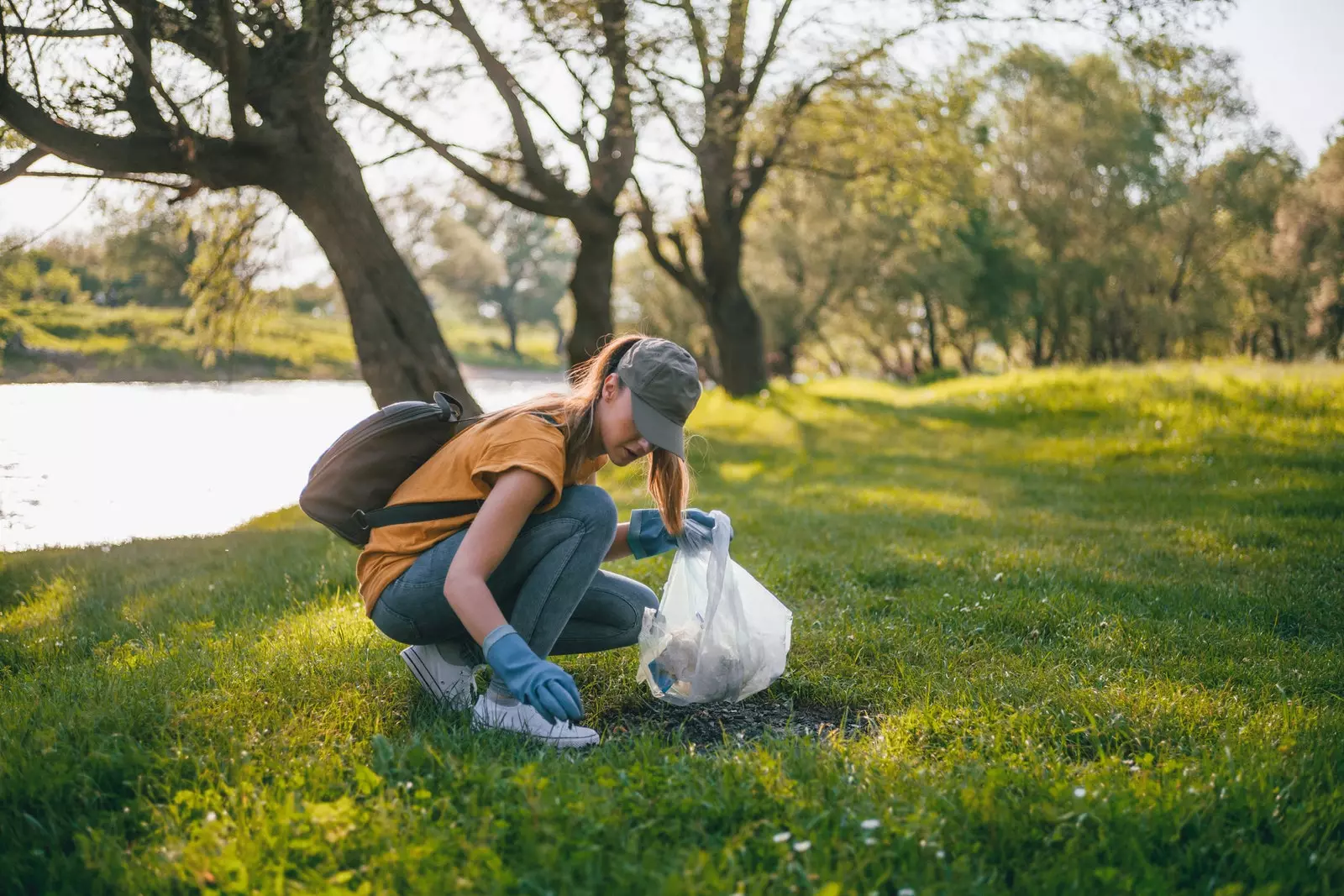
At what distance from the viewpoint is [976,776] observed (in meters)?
2.63

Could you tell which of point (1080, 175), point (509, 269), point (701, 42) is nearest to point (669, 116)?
point (701, 42)

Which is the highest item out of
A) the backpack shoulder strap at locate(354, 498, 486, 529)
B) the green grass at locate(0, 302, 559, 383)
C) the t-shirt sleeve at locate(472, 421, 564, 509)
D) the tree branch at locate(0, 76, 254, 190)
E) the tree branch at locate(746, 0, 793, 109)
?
the tree branch at locate(746, 0, 793, 109)

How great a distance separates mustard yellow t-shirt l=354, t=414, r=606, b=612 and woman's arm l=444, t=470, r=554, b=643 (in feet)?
0.19

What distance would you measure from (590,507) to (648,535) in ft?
1.79

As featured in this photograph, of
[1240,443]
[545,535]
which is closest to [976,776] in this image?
[545,535]

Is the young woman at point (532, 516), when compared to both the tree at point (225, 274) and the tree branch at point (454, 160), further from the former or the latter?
the tree at point (225, 274)

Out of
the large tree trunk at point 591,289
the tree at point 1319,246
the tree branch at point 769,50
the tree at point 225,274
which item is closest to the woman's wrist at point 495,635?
the tree at point 225,274

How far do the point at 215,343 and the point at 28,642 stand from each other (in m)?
6.95

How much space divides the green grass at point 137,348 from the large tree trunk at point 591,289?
12.5ft

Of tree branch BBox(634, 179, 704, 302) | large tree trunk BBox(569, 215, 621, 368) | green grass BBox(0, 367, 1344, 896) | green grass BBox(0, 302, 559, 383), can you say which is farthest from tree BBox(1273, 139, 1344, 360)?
green grass BBox(0, 302, 559, 383)

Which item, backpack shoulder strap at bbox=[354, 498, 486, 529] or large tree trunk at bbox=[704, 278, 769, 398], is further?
large tree trunk at bbox=[704, 278, 769, 398]

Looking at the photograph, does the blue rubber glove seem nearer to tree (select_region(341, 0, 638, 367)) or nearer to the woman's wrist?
the woman's wrist

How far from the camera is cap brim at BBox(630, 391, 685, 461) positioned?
9.82ft

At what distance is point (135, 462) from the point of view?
945cm
